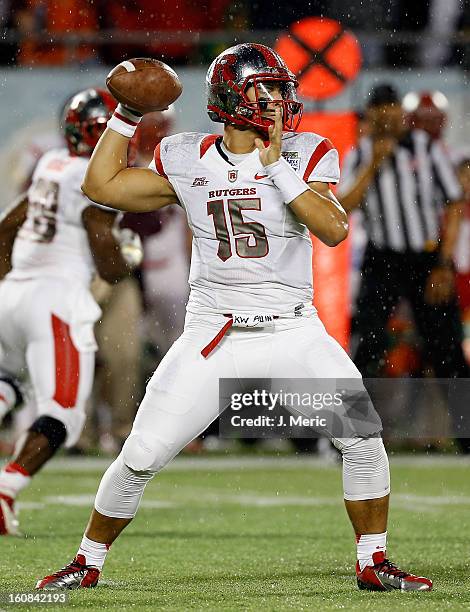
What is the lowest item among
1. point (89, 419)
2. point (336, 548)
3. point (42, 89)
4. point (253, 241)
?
point (89, 419)

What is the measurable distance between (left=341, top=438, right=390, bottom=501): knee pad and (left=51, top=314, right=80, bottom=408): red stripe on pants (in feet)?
5.66

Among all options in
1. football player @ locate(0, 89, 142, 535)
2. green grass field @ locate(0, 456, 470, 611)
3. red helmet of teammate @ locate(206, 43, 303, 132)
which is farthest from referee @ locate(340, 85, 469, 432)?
red helmet of teammate @ locate(206, 43, 303, 132)

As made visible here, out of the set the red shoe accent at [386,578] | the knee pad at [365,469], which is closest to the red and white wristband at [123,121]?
the knee pad at [365,469]

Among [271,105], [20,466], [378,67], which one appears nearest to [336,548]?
[20,466]

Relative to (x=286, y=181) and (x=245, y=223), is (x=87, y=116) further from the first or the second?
(x=286, y=181)

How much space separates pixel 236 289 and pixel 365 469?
0.62 metres

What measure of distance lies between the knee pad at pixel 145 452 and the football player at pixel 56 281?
1433mm

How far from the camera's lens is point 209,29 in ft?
29.8

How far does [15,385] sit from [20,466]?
0.42m

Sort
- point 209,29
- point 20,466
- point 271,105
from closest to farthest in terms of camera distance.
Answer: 1. point 271,105
2. point 20,466
3. point 209,29

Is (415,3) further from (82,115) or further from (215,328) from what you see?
(215,328)

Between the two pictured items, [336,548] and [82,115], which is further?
[82,115]

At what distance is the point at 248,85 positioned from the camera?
3.89 meters

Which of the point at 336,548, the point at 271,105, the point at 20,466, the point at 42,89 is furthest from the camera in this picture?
the point at 42,89
